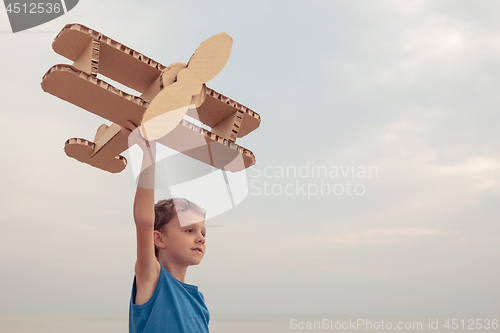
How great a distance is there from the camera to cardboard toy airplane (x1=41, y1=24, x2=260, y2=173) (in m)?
1.73

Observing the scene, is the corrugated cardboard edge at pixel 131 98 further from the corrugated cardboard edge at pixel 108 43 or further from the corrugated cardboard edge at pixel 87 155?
the corrugated cardboard edge at pixel 87 155

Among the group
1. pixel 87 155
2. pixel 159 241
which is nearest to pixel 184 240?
pixel 159 241

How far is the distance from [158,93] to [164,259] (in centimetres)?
108

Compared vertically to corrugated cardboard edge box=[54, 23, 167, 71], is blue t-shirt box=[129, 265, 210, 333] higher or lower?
lower

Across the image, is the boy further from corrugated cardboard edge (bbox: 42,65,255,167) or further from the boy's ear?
corrugated cardboard edge (bbox: 42,65,255,167)

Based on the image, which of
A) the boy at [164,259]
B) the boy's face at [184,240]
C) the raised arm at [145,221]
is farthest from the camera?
the boy's face at [184,240]

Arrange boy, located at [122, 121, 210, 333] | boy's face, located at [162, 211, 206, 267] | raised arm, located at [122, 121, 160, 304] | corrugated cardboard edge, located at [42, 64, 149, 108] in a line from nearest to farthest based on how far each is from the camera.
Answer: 1. corrugated cardboard edge, located at [42, 64, 149, 108]
2. raised arm, located at [122, 121, 160, 304]
3. boy, located at [122, 121, 210, 333]
4. boy's face, located at [162, 211, 206, 267]

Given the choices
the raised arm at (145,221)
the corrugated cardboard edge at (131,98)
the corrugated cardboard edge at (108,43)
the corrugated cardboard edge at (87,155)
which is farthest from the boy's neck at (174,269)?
the corrugated cardboard edge at (108,43)

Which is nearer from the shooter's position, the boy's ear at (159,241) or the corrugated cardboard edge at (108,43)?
the corrugated cardboard edge at (108,43)

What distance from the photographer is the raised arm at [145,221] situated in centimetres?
190

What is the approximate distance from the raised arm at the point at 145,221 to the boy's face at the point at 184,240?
19cm

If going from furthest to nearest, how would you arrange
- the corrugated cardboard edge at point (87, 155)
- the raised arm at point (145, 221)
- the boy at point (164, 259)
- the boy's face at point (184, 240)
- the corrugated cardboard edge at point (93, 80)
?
the boy's face at point (184, 240) < the corrugated cardboard edge at point (87, 155) < the boy at point (164, 259) < the raised arm at point (145, 221) < the corrugated cardboard edge at point (93, 80)

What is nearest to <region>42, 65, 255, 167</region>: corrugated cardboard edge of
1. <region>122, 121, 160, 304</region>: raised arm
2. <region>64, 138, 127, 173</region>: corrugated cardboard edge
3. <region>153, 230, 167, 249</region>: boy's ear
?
<region>122, 121, 160, 304</region>: raised arm

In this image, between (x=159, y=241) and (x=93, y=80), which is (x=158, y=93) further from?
(x=159, y=241)
